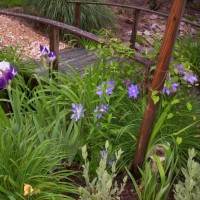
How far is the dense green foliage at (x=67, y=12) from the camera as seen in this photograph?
609 cm

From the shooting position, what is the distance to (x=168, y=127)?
212 cm

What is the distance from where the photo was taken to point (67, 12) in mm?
6121

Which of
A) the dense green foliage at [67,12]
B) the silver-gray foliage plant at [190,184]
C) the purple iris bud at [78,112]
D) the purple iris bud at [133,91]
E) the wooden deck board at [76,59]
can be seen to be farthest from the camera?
the dense green foliage at [67,12]

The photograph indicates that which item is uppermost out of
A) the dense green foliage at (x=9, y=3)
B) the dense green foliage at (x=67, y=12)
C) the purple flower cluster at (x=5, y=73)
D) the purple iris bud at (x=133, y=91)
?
the purple flower cluster at (x=5, y=73)

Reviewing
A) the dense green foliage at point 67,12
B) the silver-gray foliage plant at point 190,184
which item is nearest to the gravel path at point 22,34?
the dense green foliage at point 67,12

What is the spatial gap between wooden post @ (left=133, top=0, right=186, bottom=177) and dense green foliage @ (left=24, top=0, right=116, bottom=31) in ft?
15.0

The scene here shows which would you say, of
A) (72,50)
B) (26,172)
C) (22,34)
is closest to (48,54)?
(26,172)

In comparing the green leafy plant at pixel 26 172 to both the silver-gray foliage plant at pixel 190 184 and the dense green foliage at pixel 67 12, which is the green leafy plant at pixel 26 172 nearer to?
the silver-gray foliage plant at pixel 190 184

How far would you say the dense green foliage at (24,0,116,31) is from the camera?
20.0ft

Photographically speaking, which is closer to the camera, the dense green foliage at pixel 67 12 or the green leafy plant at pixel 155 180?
the green leafy plant at pixel 155 180

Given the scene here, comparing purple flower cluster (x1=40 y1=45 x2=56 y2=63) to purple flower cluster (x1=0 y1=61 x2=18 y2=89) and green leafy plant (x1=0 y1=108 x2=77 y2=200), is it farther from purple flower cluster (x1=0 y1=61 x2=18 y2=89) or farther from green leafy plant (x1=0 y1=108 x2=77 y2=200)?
green leafy plant (x1=0 y1=108 x2=77 y2=200)

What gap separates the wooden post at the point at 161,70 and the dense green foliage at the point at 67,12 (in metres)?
4.58

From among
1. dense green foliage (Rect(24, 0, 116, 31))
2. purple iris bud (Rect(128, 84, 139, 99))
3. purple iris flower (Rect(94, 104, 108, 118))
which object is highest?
purple iris bud (Rect(128, 84, 139, 99))

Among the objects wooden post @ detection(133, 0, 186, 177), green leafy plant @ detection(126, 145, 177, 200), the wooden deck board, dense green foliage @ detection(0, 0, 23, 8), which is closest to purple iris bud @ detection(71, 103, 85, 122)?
wooden post @ detection(133, 0, 186, 177)
